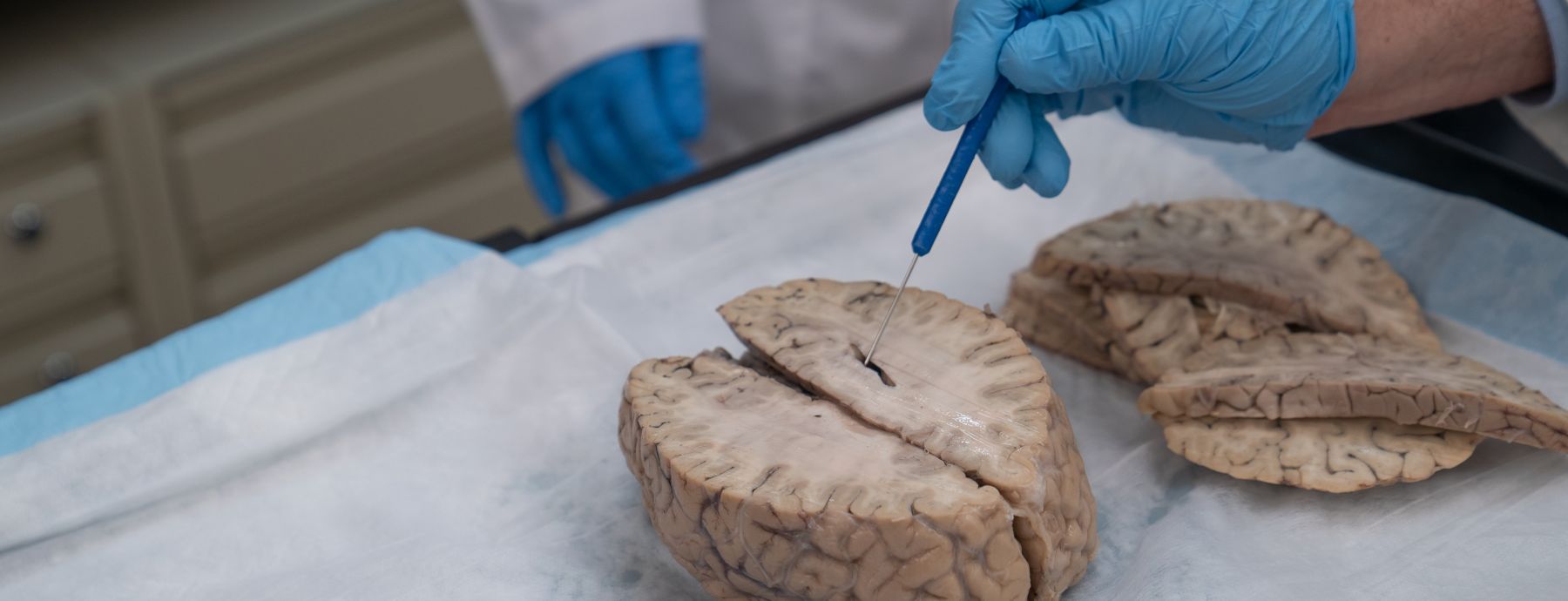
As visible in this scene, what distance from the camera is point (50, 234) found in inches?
108

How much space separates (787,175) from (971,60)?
1.75ft

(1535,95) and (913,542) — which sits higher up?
(1535,95)

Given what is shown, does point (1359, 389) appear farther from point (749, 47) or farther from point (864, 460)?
point (749, 47)

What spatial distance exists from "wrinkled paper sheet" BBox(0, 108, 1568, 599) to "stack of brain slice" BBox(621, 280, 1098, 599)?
0.14 meters

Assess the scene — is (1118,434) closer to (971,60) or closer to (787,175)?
(971,60)

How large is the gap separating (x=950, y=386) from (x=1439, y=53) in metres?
0.74

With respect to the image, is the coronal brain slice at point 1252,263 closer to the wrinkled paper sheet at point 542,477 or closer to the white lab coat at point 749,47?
the wrinkled paper sheet at point 542,477

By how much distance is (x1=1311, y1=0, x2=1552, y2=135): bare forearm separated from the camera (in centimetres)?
147

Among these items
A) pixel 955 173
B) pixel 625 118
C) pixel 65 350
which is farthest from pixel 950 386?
pixel 65 350

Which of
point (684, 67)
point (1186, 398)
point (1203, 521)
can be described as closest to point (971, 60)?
point (1186, 398)

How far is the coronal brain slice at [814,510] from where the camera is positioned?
105 cm

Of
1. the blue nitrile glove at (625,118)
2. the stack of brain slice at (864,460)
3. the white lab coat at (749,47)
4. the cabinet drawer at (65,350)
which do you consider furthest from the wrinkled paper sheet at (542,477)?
the cabinet drawer at (65,350)

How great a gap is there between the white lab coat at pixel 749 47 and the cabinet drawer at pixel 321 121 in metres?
0.86

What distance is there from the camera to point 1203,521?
1265 mm
